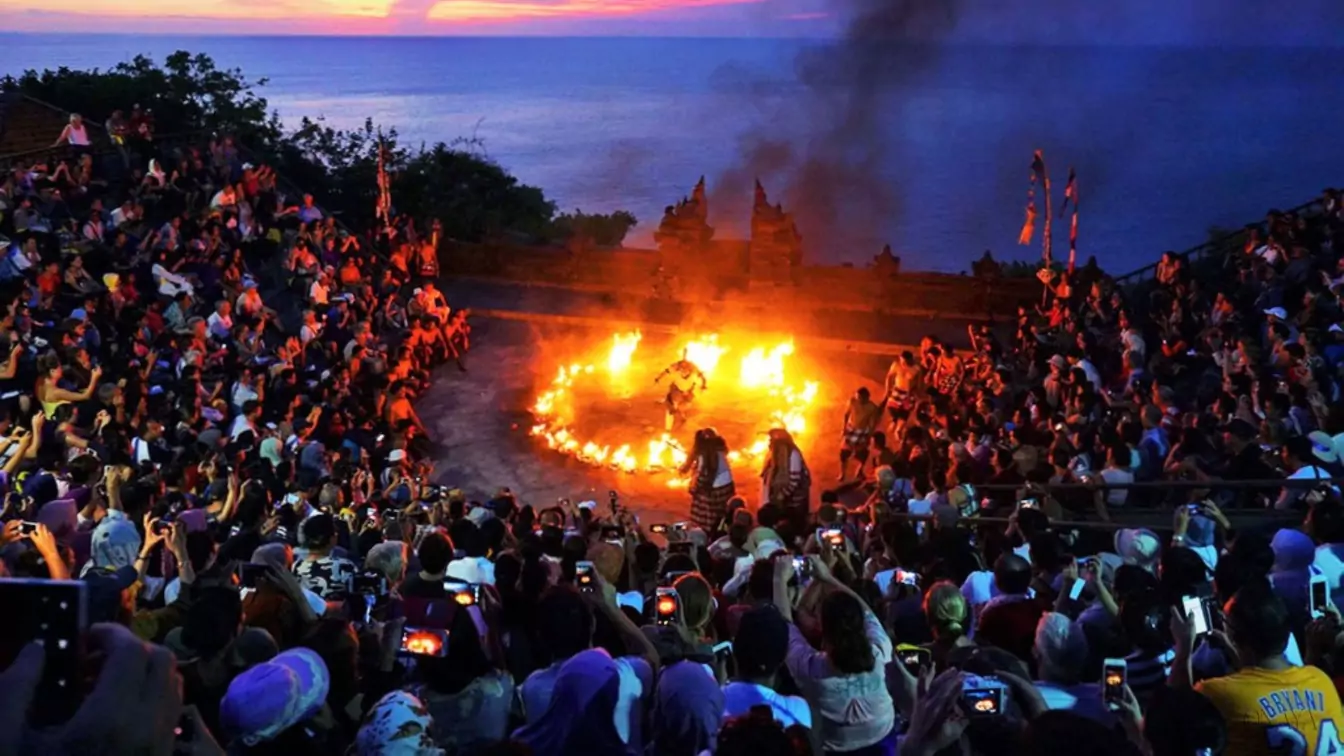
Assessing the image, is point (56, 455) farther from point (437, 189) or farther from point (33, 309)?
point (437, 189)

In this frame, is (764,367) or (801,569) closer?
(801,569)

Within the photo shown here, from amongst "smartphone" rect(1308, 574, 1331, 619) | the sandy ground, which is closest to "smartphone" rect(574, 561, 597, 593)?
"smartphone" rect(1308, 574, 1331, 619)

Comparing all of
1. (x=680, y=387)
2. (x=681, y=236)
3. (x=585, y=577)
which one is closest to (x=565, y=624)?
(x=585, y=577)

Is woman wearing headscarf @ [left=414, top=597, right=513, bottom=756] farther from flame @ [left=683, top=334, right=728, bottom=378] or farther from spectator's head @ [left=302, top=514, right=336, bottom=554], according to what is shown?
flame @ [left=683, top=334, right=728, bottom=378]

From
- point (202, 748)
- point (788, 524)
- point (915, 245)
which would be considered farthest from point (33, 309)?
point (915, 245)

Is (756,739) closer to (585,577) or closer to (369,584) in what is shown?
(585,577)

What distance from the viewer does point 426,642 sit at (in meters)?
4.62

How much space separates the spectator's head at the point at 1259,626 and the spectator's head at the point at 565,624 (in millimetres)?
2640

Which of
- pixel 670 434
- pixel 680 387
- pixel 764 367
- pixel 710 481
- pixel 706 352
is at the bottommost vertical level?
pixel 670 434

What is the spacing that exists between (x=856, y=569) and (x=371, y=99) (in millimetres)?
162374

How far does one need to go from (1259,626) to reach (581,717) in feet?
8.65

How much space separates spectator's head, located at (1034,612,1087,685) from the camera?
473 centimetres

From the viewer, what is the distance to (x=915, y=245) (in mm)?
77812

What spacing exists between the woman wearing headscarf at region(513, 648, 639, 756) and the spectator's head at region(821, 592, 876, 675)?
0.58m
